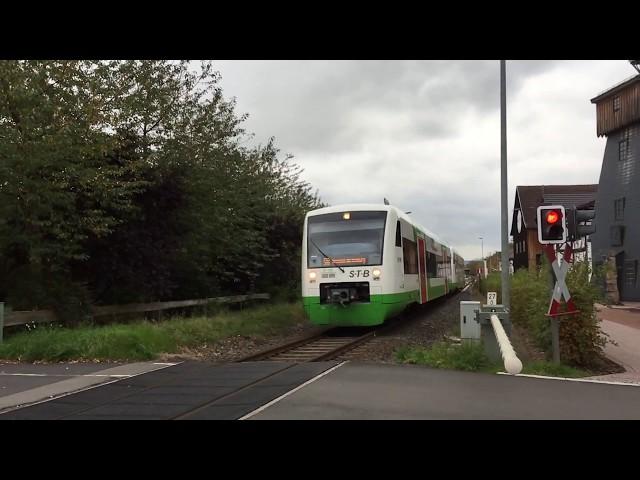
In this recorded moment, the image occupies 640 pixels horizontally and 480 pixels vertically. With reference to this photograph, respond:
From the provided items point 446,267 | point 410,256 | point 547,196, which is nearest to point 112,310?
point 410,256

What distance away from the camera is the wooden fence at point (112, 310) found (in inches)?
503

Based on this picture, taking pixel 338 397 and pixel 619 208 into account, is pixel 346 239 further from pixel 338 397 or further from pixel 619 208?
pixel 619 208

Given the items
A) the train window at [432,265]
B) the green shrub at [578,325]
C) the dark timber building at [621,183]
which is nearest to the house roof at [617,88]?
the dark timber building at [621,183]

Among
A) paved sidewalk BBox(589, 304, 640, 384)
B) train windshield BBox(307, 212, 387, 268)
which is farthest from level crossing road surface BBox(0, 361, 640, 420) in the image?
train windshield BBox(307, 212, 387, 268)

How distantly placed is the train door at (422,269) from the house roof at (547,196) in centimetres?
4240

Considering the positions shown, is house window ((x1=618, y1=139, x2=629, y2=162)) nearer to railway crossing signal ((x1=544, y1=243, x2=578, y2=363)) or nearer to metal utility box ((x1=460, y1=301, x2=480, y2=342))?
metal utility box ((x1=460, y1=301, x2=480, y2=342))

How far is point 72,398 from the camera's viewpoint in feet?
26.1

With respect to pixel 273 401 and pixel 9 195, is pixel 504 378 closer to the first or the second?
pixel 273 401

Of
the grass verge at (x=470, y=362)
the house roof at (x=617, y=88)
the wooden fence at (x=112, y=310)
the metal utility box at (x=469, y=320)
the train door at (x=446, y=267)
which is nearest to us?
the grass verge at (x=470, y=362)

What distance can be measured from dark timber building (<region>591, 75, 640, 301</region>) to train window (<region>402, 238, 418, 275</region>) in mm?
19555

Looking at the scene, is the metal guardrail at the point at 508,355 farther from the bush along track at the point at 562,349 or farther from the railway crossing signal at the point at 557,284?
the railway crossing signal at the point at 557,284

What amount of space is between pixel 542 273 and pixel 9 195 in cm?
1189

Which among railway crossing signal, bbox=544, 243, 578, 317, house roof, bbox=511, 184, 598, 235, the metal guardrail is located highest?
house roof, bbox=511, 184, 598, 235

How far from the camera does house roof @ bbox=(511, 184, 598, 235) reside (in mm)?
60344
